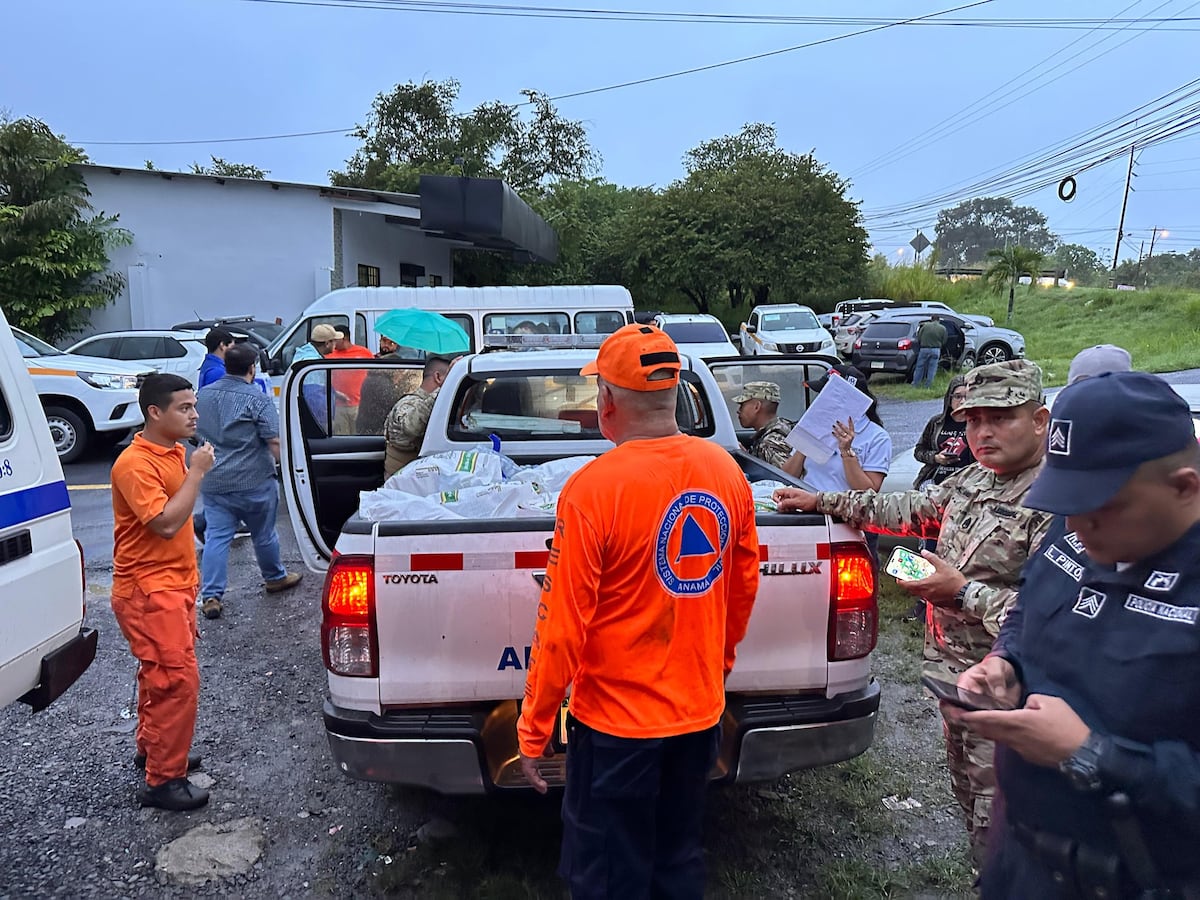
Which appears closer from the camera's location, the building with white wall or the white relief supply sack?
the white relief supply sack

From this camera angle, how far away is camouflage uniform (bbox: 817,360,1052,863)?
224cm

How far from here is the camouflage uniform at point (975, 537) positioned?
224cm

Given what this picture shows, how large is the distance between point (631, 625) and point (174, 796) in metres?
2.42

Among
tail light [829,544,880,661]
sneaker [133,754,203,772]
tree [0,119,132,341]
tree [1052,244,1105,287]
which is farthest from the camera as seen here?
tree [1052,244,1105,287]

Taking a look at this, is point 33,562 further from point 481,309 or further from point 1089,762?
point 481,309

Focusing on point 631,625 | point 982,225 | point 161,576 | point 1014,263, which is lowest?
point 161,576

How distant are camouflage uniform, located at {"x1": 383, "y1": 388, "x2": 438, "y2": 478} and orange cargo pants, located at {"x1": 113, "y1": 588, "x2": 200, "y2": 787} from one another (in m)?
1.64

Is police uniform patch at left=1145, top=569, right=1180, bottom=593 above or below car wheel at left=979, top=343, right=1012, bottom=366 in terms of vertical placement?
above

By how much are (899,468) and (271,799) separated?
5.06 meters

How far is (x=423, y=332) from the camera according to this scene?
6184 millimetres

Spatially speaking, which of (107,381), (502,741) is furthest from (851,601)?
(107,381)

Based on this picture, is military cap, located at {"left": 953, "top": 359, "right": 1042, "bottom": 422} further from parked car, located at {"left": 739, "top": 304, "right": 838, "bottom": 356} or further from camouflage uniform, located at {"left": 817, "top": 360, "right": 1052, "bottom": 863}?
parked car, located at {"left": 739, "top": 304, "right": 838, "bottom": 356}

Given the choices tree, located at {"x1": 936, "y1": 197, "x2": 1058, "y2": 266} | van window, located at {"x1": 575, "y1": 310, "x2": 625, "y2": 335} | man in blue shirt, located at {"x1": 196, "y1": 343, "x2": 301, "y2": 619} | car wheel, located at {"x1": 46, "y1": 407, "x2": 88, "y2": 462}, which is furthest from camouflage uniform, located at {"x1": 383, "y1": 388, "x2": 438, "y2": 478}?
tree, located at {"x1": 936, "y1": 197, "x2": 1058, "y2": 266}

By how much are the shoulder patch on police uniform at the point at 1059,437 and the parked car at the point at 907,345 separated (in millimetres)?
17058
